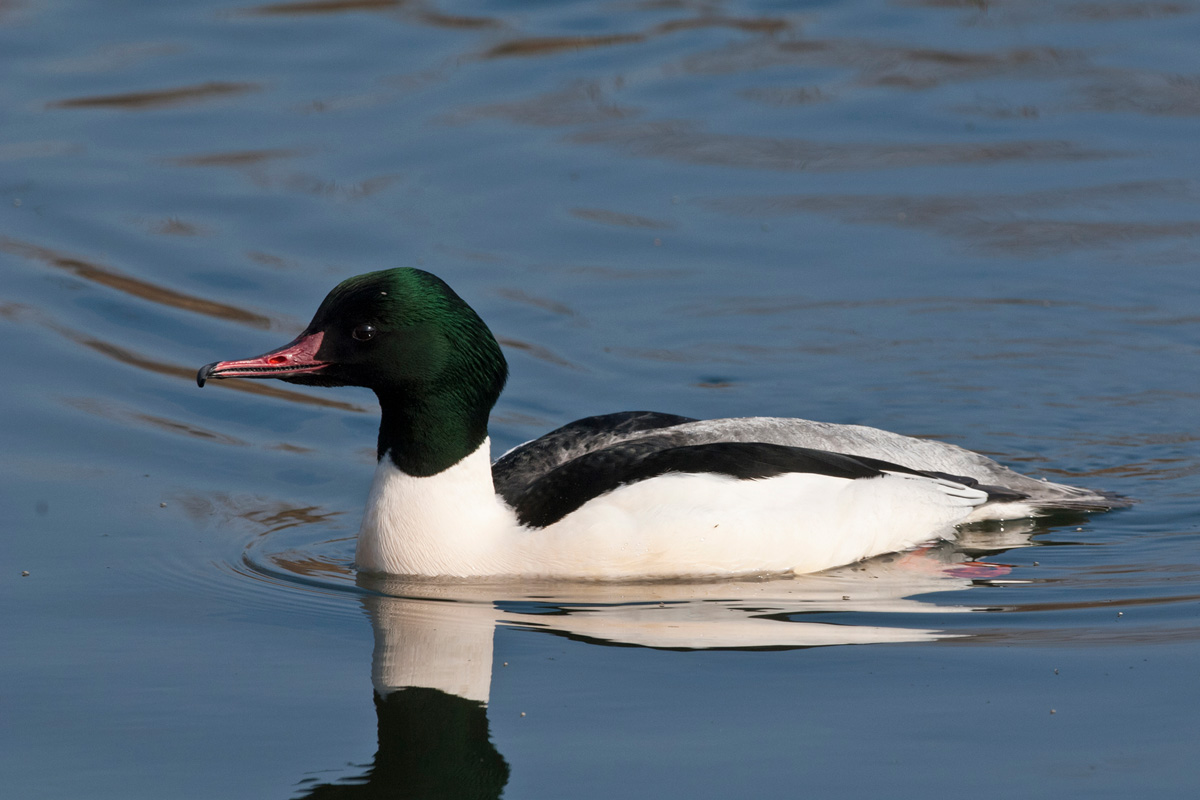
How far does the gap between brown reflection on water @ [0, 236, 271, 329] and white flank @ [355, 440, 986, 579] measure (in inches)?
165

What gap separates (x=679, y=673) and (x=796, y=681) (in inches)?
17.0

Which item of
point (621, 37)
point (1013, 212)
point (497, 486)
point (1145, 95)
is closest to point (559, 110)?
point (621, 37)

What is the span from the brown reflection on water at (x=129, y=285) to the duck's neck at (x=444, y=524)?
4.13m

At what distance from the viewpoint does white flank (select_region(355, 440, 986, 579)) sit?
285 inches

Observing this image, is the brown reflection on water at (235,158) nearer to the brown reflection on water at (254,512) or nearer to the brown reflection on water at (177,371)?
the brown reflection on water at (177,371)

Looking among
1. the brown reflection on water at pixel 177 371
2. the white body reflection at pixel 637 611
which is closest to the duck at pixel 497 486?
the white body reflection at pixel 637 611

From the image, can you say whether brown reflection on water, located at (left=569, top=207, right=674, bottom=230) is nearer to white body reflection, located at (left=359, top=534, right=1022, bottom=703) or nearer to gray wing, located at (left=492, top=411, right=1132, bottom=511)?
gray wing, located at (left=492, top=411, right=1132, bottom=511)

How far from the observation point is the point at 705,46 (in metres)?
17.7

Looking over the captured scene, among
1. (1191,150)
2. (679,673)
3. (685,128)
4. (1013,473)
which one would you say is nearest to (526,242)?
(685,128)

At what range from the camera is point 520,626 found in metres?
6.71

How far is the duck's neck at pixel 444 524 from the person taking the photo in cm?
731

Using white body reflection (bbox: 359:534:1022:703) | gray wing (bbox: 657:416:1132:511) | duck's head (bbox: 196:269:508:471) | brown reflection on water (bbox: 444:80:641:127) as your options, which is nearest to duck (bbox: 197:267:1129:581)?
duck's head (bbox: 196:269:508:471)

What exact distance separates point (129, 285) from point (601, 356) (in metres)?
3.56

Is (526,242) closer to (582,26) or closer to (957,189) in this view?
(957,189)
